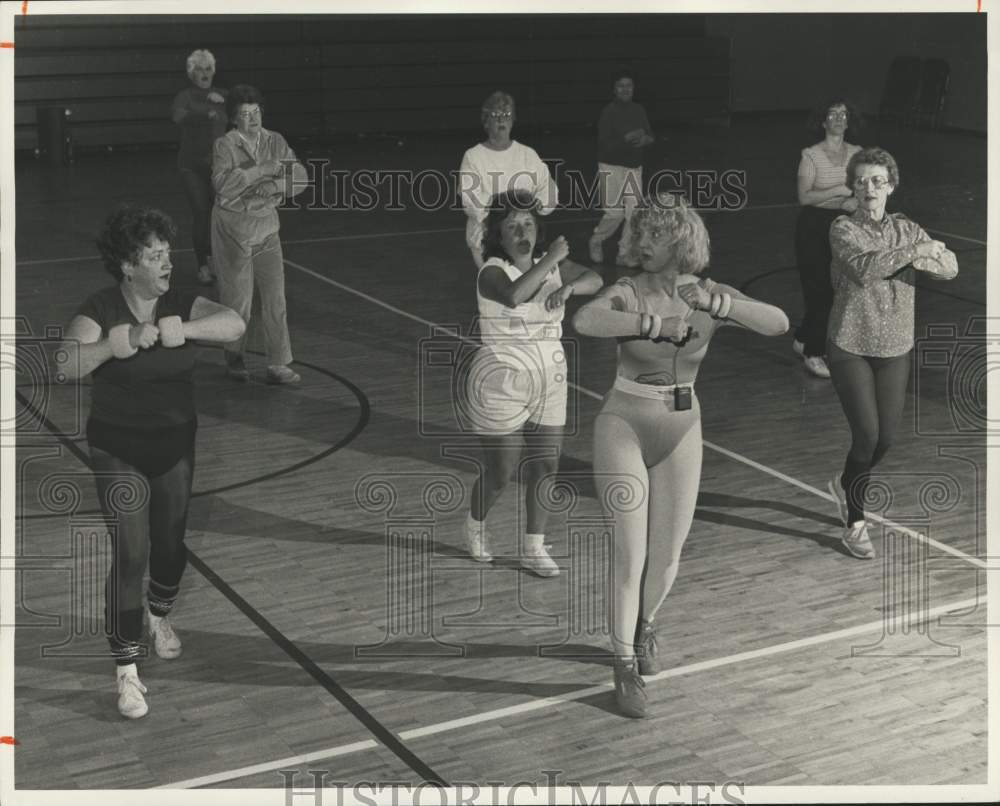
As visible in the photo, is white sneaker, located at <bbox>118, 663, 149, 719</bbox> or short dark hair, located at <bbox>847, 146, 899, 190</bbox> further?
short dark hair, located at <bbox>847, 146, 899, 190</bbox>

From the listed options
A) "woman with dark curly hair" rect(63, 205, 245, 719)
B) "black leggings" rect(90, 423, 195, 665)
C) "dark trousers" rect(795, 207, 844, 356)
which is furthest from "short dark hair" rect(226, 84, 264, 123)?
"black leggings" rect(90, 423, 195, 665)

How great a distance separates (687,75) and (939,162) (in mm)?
5017

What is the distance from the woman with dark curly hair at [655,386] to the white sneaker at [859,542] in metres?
1.82

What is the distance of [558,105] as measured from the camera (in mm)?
21516

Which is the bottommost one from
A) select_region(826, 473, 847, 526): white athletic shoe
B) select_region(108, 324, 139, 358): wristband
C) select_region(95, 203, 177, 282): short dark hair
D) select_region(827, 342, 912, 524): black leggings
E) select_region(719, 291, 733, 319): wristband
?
select_region(826, 473, 847, 526): white athletic shoe

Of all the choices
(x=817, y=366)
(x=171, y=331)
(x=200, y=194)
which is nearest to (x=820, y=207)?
(x=817, y=366)

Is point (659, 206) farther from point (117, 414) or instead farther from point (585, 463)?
point (585, 463)

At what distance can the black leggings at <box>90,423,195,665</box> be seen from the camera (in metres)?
5.23

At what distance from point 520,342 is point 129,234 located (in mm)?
1740

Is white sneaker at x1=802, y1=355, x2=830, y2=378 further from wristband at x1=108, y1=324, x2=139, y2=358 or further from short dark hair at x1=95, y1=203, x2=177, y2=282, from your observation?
wristband at x1=108, y1=324, x2=139, y2=358

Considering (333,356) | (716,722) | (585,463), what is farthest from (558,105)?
(716,722)

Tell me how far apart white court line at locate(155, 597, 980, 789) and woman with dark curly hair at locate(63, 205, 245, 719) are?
0.58 meters

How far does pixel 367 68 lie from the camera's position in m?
20.6

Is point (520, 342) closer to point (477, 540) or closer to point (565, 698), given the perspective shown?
point (477, 540)
